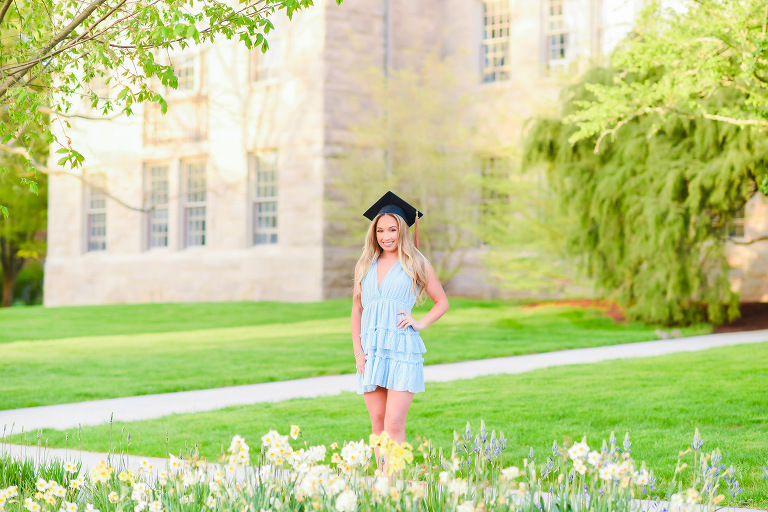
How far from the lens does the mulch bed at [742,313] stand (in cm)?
1870

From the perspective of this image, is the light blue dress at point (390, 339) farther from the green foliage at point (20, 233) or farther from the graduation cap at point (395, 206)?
the green foliage at point (20, 233)

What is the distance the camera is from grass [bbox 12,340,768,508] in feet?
23.8

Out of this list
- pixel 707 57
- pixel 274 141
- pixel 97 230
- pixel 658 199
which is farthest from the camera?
pixel 97 230

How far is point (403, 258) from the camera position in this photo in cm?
568

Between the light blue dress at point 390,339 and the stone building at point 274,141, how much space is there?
17597 mm

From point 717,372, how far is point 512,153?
11.8 meters

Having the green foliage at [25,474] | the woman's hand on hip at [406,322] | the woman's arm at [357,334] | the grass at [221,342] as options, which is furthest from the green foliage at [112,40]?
the grass at [221,342]

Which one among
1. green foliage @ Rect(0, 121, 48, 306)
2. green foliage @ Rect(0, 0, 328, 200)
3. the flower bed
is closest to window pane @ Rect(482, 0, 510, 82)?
green foliage @ Rect(0, 121, 48, 306)

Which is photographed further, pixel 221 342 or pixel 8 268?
pixel 8 268

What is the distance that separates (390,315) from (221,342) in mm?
12183

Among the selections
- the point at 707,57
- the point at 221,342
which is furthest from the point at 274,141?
the point at 707,57

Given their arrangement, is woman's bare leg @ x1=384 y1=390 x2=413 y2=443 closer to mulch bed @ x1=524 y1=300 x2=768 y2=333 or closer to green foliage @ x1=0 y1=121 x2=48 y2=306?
mulch bed @ x1=524 y1=300 x2=768 y2=333

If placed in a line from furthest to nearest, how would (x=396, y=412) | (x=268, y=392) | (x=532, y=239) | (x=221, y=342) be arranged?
(x=532, y=239), (x=221, y=342), (x=268, y=392), (x=396, y=412)

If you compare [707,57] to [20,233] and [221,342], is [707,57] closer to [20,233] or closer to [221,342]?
[221,342]
